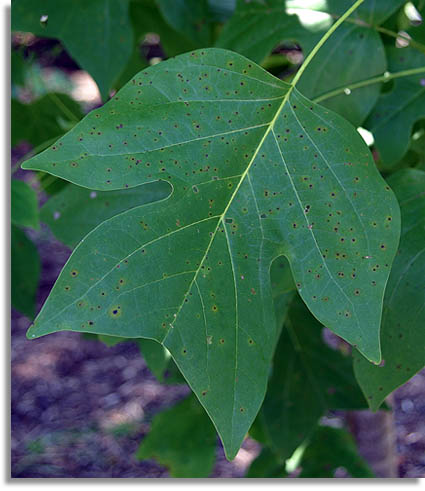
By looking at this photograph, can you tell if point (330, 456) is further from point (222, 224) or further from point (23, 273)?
point (222, 224)

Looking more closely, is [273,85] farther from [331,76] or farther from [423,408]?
[423,408]

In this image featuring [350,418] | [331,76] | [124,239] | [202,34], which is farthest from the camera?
[350,418]

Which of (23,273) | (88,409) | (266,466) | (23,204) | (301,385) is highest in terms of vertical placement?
(23,204)

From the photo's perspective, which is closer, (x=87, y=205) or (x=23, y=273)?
(x=87, y=205)

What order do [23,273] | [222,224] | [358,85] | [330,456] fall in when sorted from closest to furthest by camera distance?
[222,224]
[358,85]
[23,273]
[330,456]

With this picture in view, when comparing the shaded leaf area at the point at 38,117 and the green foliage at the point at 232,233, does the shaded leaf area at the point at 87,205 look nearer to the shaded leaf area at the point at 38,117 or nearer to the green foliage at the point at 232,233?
the green foliage at the point at 232,233

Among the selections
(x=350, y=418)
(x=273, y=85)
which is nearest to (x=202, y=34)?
(x=273, y=85)

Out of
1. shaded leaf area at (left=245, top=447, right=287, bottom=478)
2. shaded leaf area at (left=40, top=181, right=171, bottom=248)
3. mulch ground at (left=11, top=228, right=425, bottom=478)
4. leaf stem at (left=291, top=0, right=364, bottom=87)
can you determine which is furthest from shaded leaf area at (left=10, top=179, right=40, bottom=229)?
mulch ground at (left=11, top=228, right=425, bottom=478)

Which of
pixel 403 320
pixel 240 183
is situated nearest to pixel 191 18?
pixel 240 183
